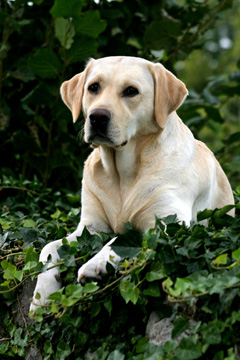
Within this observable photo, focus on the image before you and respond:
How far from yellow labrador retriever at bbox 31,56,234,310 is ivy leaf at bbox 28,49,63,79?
1.47 meters

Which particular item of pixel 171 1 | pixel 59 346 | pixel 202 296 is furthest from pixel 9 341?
pixel 171 1

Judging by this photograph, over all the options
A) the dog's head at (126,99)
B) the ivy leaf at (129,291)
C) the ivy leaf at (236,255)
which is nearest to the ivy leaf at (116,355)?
the ivy leaf at (129,291)

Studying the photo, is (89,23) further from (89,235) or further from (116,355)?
(116,355)

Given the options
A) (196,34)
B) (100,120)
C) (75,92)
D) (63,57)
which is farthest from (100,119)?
(196,34)

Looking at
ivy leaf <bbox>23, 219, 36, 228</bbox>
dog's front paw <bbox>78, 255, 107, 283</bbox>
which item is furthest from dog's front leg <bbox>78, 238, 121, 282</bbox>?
ivy leaf <bbox>23, 219, 36, 228</bbox>

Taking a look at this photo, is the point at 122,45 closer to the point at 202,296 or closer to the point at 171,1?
the point at 171,1

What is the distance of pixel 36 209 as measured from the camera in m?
5.17

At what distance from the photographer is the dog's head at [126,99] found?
11.8 feet

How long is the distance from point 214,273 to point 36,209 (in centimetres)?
279

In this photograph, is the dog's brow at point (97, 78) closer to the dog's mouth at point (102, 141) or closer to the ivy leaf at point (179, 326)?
the dog's mouth at point (102, 141)

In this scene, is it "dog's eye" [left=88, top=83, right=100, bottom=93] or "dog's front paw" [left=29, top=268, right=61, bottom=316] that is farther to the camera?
"dog's eye" [left=88, top=83, right=100, bottom=93]

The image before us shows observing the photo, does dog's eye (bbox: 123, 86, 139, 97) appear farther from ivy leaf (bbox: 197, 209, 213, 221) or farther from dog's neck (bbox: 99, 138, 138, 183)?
ivy leaf (bbox: 197, 209, 213, 221)

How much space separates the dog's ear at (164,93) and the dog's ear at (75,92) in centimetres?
53

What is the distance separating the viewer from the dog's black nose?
11.6ft
